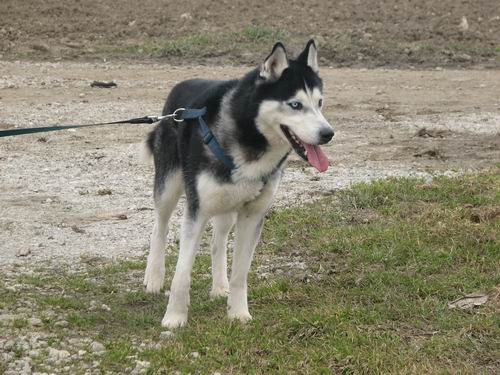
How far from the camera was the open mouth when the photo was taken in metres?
5.17

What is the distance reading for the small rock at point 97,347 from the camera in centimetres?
518

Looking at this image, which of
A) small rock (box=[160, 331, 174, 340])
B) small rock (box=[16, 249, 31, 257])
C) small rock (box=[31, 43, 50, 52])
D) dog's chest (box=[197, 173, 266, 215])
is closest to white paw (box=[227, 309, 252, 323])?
small rock (box=[160, 331, 174, 340])

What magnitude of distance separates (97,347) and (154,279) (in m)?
1.17

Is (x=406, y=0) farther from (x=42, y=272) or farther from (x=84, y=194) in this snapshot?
(x=42, y=272)

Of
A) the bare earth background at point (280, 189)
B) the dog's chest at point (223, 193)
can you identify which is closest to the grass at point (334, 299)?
the bare earth background at point (280, 189)

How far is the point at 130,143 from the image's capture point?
1117 centimetres

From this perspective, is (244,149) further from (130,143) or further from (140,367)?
(130,143)

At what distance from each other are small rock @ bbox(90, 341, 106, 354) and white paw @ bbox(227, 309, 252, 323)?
2.88ft

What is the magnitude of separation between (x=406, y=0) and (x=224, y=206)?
60.4ft

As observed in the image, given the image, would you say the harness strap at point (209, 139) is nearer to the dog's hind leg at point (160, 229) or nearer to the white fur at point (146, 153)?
the dog's hind leg at point (160, 229)

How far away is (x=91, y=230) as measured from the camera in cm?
777

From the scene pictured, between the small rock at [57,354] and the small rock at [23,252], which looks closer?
the small rock at [57,354]

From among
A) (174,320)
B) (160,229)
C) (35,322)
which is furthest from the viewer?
(160,229)

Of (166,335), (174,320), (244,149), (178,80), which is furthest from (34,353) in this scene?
(178,80)
